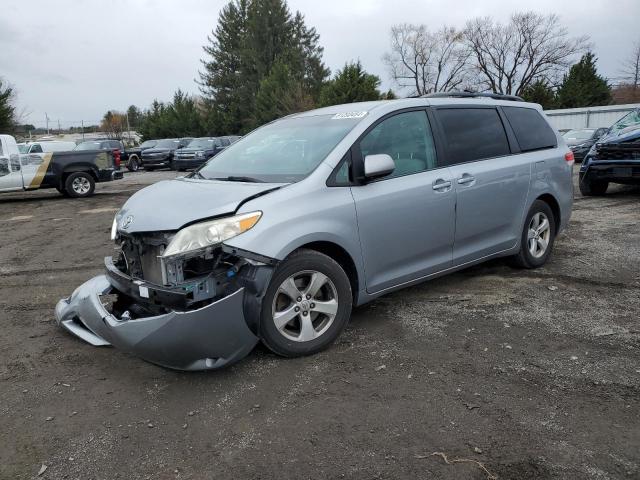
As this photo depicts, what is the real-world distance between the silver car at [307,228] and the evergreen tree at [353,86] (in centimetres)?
2482

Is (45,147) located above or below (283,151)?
above

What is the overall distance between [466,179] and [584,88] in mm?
43711

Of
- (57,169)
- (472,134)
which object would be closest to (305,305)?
(472,134)

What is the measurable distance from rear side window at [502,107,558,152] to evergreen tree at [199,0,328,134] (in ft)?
145

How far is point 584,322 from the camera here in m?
4.09

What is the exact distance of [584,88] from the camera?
41.9 m

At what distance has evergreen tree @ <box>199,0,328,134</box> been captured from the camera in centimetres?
5034

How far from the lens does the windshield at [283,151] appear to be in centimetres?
386

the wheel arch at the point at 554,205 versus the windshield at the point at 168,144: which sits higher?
the windshield at the point at 168,144

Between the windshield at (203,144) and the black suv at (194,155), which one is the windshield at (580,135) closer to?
A: the black suv at (194,155)

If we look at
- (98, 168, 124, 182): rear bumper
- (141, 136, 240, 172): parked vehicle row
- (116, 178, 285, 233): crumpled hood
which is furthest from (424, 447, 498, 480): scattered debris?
(141, 136, 240, 172): parked vehicle row

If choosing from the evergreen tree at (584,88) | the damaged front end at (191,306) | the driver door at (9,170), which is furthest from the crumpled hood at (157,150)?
the evergreen tree at (584,88)

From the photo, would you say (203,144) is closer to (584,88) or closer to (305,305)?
(305,305)

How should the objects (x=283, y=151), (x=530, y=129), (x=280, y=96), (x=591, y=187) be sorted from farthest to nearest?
1. (x=280, y=96)
2. (x=591, y=187)
3. (x=530, y=129)
4. (x=283, y=151)
